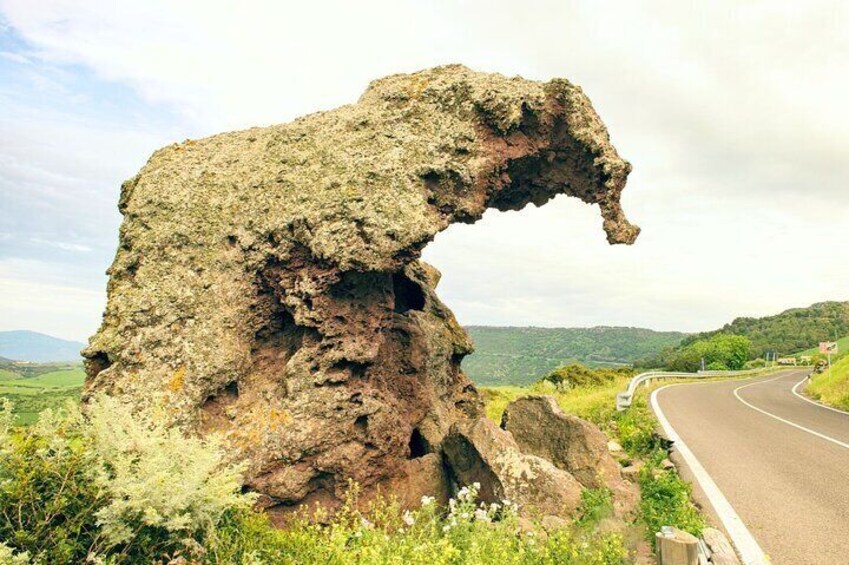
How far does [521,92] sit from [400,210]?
3.52 meters

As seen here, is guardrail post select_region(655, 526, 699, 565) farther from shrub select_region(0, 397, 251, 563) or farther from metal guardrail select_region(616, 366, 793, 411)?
metal guardrail select_region(616, 366, 793, 411)

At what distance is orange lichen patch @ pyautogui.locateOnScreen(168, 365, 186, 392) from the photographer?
8737mm

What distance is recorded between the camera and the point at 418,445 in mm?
10633

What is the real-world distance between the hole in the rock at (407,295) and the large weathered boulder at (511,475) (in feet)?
12.1

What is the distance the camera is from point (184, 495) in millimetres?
5539

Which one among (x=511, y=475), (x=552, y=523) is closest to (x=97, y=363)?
(x=511, y=475)

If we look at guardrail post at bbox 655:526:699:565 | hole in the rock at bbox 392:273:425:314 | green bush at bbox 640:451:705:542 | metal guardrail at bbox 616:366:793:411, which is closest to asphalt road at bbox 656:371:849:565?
green bush at bbox 640:451:705:542

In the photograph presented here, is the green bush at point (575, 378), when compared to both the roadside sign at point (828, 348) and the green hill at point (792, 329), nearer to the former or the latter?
the roadside sign at point (828, 348)

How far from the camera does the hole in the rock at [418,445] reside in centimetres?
1043

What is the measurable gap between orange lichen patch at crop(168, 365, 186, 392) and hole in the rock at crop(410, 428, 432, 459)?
13.5 feet

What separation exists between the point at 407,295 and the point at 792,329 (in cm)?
16724

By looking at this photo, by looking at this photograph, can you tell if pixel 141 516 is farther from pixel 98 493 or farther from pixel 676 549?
pixel 676 549

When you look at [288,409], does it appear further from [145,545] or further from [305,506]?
[145,545]

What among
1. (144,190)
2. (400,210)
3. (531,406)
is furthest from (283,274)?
(531,406)
